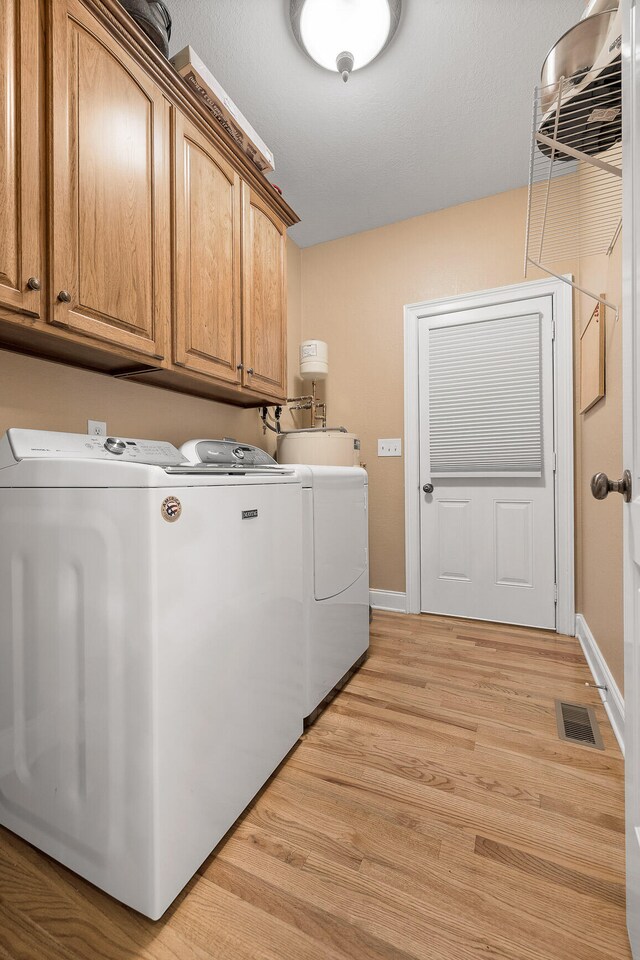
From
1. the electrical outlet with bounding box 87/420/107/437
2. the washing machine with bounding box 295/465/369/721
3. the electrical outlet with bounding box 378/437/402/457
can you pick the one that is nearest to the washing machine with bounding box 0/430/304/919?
the electrical outlet with bounding box 87/420/107/437

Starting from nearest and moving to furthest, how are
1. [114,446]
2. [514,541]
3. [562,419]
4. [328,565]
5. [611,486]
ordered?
1. [611,486]
2. [114,446]
3. [328,565]
4. [562,419]
5. [514,541]

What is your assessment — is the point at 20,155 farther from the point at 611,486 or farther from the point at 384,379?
the point at 384,379

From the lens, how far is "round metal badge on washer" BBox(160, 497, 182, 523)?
0.87m

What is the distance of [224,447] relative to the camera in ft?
5.97

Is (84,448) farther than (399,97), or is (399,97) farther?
(399,97)

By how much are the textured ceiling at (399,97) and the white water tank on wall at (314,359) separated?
841mm

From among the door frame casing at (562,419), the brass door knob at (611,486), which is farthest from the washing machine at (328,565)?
the door frame casing at (562,419)

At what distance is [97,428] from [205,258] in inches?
29.9

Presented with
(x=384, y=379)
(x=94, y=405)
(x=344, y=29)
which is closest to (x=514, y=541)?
(x=384, y=379)

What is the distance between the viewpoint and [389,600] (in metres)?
2.90

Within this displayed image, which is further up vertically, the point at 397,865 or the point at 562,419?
the point at 562,419

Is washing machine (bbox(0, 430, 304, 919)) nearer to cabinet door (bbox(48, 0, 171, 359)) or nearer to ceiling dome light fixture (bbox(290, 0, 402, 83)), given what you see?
cabinet door (bbox(48, 0, 171, 359))

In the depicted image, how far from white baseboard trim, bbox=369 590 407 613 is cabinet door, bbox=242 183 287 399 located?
1552 mm

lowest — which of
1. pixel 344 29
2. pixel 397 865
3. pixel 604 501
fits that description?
pixel 397 865
